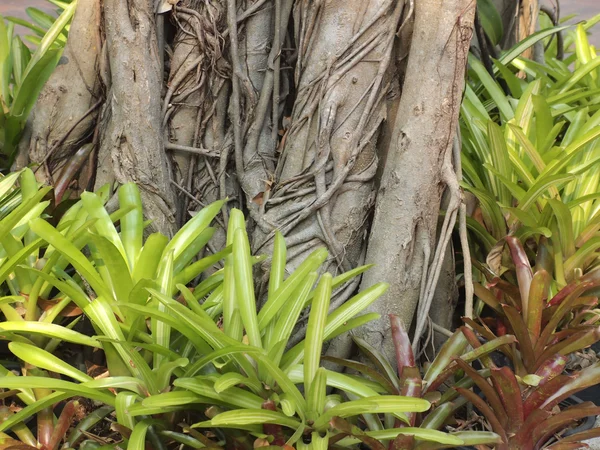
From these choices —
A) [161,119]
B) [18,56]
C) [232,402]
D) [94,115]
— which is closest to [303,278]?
[232,402]

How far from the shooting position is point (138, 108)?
154 centimetres

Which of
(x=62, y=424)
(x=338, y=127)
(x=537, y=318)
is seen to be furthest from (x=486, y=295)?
(x=62, y=424)

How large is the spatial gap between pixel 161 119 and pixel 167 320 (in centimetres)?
71

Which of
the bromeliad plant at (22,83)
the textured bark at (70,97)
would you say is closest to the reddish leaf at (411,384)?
the textured bark at (70,97)

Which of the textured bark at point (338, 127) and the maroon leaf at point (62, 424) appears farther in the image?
the textured bark at point (338, 127)

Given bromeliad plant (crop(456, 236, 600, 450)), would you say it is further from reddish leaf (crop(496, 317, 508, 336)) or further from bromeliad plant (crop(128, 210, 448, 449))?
bromeliad plant (crop(128, 210, 448, 449))

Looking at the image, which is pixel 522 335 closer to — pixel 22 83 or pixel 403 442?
pixel 403 442

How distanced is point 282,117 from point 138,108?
373mm

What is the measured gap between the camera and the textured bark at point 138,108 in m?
1.54

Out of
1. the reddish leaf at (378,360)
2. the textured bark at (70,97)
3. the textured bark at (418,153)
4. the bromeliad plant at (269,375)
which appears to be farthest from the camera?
the textured bark at (70,97)

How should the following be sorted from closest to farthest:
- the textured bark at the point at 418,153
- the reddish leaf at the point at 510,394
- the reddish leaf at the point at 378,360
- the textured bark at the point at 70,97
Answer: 1. the reddish leaf at the point at 510,394
2. the reddish leaf at the point at 378,360
3. the textured bark at the point at 418,153
4. the textured bark at the point at 70,97

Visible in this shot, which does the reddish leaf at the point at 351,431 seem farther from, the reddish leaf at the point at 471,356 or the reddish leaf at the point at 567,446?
the reddish leaf at the point at 567,446

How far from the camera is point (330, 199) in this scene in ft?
4.62

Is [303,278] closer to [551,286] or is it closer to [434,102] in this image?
[434,102]
